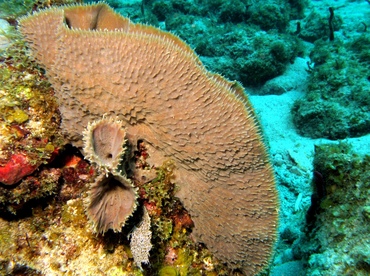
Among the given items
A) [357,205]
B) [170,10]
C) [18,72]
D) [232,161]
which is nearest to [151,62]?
[232,161]

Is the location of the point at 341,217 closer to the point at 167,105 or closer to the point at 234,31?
the point at 167,105

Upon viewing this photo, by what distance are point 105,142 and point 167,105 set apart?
0.53 metres

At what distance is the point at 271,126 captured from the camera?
24.4 feet

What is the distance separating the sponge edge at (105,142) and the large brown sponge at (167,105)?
0.70 feet

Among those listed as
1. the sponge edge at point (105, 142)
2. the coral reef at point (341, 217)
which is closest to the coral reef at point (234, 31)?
the coral reef at point (341, 217)

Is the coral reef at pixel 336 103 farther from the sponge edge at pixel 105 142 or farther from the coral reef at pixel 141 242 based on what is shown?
the sponge edge at pixel 105 142

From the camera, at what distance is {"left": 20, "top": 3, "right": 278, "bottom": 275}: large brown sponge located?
5.61 feet

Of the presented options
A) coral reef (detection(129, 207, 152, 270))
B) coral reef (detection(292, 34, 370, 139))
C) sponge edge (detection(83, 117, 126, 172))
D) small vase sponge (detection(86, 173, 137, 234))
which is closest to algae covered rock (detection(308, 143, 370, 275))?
coral reef (detection(129, 207, 152, 270))

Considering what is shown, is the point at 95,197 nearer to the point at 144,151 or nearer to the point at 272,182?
the point at 144,151

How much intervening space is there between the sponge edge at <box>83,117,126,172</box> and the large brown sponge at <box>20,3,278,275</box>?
0.21m

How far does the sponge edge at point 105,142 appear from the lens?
5.08ft

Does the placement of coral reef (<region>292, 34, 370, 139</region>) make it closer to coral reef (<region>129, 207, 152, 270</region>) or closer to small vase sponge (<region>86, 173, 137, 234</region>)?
coral reef (<region>129, 207, 152, 270</region>)

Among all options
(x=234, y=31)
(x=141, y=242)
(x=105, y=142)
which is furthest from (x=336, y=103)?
(x=105, y=142)

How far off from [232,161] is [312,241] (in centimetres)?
208
